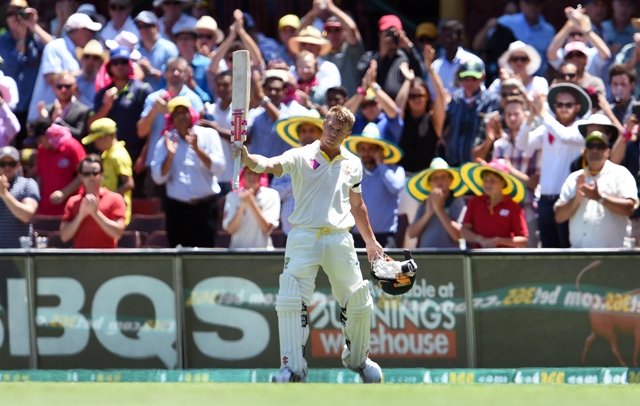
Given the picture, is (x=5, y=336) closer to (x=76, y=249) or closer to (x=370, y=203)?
(x=76, y=249)

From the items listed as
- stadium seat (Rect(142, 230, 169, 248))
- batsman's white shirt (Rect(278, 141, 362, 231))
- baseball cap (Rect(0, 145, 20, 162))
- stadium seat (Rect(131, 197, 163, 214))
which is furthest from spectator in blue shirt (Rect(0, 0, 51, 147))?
batsman's white shirt (Rect(278, 141, 362, 231))

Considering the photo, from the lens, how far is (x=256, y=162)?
995 cm

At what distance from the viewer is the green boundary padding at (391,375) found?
1195cm

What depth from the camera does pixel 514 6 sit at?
649 inches

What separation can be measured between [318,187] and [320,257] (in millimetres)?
484

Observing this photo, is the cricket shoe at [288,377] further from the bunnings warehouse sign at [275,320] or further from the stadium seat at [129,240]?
the stadium seat at [129,240]

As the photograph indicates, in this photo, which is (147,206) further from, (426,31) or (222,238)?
(426,31)

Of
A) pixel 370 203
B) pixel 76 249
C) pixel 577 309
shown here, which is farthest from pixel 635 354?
pixel 76 249

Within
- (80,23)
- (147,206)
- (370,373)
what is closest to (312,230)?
(370,373)

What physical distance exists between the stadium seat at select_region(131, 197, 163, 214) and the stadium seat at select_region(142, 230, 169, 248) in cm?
39

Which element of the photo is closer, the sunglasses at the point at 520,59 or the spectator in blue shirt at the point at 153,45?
the sunglasses at the point at 520,59

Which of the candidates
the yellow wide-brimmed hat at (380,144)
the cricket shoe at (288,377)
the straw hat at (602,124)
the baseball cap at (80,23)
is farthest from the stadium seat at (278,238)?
the baseball cap at (80,23)

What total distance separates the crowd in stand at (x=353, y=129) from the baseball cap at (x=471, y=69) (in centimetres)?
1

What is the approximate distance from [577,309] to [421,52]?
483cm
